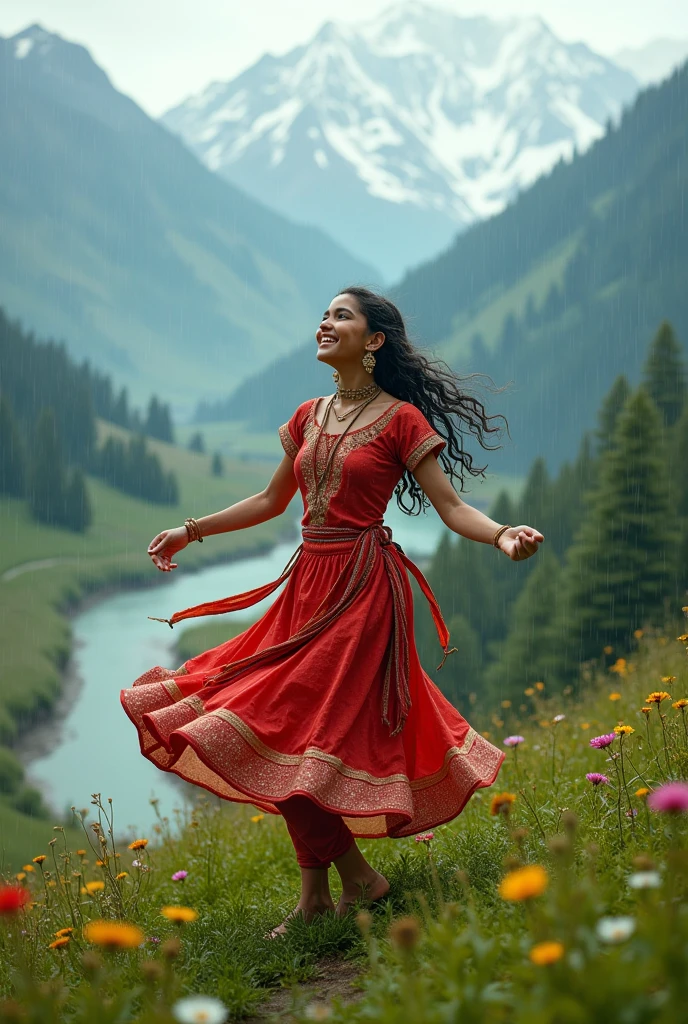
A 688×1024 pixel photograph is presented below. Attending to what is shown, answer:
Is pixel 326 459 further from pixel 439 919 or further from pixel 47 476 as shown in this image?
pixel 47 476

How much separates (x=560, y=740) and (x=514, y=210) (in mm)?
173340

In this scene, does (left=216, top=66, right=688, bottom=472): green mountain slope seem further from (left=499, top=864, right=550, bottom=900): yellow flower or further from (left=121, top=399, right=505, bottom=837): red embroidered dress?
(left=499, top=864, right=550, bottom=900): yellow flower

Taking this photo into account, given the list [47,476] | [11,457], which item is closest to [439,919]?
[11,457]

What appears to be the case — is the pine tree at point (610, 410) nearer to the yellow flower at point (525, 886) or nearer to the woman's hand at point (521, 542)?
the woman's hand at point (521, 542)

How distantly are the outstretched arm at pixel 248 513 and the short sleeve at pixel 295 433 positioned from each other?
62 millimetres

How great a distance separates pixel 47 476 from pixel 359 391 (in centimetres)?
9262

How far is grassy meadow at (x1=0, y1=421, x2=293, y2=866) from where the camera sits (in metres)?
63.8

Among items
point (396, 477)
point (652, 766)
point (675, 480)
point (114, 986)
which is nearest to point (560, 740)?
point (652, 766)

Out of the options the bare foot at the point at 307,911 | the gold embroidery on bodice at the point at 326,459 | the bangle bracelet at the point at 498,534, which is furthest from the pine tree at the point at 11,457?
the bangle bracelet at the point at 498,534

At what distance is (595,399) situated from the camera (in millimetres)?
124312

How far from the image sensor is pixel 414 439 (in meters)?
4.64

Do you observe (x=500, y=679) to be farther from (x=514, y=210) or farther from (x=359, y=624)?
(x=514, y=210)

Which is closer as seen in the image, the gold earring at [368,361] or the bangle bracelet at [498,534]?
the bangle bracelet at [498,534]

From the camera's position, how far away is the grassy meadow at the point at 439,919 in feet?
6.53
